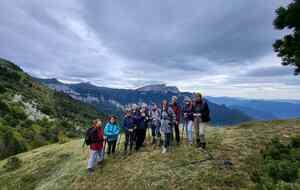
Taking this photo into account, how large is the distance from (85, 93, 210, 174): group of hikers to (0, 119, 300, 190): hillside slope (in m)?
0.74

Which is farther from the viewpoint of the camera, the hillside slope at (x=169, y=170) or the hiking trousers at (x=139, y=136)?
the hiking trousers at (x=139, y=136)

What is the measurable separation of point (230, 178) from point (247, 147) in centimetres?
417

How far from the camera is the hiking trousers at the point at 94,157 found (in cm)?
1293

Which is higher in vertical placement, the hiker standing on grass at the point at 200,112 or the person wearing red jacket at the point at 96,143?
the hiker standing on grass at the point at 200,112

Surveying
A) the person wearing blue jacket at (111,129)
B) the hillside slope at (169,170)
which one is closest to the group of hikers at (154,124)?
the person wearing blue jacket at (111,129)

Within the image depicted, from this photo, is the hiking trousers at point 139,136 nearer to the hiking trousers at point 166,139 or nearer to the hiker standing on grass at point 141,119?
the hiker standing on grass at point 141,119

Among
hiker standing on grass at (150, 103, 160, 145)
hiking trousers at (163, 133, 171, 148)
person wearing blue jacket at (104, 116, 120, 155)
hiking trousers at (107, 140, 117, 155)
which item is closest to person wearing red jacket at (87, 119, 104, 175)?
person wearing blue jacket at (104, 116, 120, 155)

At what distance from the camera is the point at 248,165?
1087cm

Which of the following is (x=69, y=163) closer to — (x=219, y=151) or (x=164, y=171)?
(x=164, y=171)

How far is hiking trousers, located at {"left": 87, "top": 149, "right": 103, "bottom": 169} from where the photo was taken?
12.9 m

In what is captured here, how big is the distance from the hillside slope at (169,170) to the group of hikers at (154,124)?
740mm

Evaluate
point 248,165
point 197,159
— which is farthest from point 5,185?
point 248,165

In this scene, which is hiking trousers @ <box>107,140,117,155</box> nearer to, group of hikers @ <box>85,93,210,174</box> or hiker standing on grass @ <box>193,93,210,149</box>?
group of hikers @ <box>85,93,210,174</box>

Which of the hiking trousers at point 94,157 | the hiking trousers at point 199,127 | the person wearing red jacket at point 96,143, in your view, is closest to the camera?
the hiking trousers at point 199,127
